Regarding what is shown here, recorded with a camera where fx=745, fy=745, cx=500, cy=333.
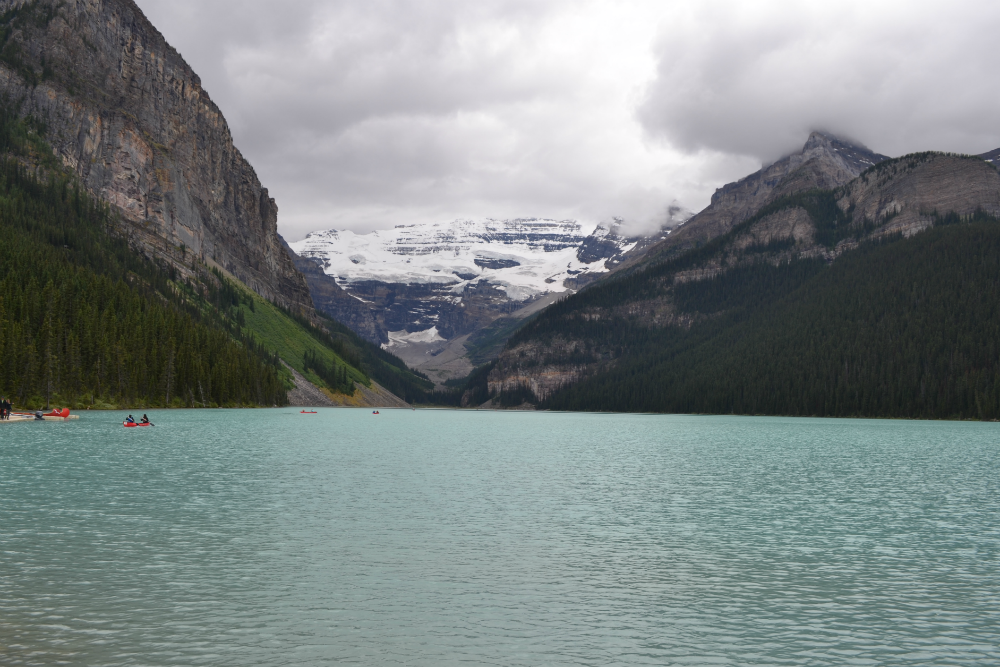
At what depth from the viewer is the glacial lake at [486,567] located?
20.1m

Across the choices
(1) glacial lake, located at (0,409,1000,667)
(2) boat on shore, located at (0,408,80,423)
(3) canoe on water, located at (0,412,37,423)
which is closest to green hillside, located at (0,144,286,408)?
(2) boat on shore, located at (0,408,80,423)

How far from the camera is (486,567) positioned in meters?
29.0

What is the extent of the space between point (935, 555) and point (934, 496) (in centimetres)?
2148

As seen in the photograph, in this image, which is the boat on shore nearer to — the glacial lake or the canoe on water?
the canoe on water

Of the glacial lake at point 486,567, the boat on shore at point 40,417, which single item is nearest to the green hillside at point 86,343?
the boat on shore at point 40,417

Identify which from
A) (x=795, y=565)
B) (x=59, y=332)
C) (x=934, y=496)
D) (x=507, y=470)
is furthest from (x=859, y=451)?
(x=59, y=332)

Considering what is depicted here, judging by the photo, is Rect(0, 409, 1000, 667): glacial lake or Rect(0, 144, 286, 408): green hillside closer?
Rect(0, 409, 1000, 667): glacial lake

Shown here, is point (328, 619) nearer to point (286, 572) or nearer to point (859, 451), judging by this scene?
point (286, 572)

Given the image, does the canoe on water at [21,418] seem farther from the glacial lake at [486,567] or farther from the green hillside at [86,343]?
the glacial lake at [486,567]

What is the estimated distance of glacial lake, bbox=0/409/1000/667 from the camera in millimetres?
A: 20109

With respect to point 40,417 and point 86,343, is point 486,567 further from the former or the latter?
point 86,343

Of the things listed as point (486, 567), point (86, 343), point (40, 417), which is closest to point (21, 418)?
point (40, 417)

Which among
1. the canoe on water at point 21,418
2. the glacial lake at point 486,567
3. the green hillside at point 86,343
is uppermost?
the green hillside at point 86,343

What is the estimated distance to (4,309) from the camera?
13662 centimetres
